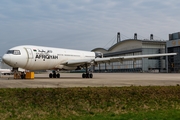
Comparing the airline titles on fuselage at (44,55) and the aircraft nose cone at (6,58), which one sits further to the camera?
the airline titles on fuselage at (44,55)

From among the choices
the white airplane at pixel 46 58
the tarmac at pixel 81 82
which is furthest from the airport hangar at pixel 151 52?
the tarmac at pixel 81 82

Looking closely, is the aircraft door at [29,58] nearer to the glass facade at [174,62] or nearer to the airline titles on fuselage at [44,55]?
the airline titles on fuselage at [44,55]

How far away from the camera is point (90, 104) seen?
14.0 metres

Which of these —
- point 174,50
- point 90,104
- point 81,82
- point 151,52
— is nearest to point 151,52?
point 151,52

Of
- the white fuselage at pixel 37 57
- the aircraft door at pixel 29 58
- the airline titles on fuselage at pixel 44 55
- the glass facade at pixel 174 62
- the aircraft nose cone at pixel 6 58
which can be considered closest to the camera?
the aircraft nose cone at pixel 6 58

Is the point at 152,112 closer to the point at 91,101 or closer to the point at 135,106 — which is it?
the point at 135,106

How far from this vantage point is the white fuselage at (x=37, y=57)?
102 feet

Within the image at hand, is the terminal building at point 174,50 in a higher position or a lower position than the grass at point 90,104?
higher

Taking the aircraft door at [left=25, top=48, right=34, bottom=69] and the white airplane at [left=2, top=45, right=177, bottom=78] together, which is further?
the aircraft door at [left=25, top=48, right=34, bottom=69]

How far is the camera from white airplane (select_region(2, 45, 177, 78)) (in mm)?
31234

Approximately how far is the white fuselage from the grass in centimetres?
1667

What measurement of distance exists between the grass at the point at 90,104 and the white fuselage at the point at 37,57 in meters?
16.7

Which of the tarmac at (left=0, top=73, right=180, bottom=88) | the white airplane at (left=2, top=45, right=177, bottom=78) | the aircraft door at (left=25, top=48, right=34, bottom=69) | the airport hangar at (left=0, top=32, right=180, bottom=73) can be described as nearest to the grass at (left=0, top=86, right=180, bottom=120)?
the tarmac at (left=0, top=73, right=180, bottom=88)

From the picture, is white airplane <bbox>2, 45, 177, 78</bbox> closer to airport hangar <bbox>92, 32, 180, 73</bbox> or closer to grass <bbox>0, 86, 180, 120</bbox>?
grass <bbox>0, 86, 180, 120</bbox>
